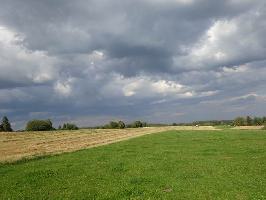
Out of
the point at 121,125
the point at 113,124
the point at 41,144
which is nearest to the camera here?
the point at 41,144

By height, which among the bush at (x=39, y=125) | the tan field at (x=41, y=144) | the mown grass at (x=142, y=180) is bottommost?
the mown grass at (x=142, y=180)

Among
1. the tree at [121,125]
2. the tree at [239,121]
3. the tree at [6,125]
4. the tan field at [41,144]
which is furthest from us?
the tree at [121,125]

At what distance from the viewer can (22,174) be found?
29.2m

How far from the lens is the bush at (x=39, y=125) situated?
156 meters

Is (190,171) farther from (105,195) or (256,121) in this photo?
(256,121)

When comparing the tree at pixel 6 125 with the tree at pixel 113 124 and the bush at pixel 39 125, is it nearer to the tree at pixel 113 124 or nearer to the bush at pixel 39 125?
the bush at pixel 39 125

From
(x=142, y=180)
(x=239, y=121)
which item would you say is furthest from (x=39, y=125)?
(x=142, y=180)

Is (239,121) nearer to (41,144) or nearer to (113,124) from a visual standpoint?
(113,124)

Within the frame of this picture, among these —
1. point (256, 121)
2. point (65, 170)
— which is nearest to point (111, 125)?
point (256, 121)

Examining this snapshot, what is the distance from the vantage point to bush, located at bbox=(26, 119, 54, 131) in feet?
511

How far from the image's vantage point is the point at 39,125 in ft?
518

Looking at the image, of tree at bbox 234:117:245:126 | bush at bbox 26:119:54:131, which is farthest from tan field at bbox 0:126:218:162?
tree at bbox 234:117:245:126

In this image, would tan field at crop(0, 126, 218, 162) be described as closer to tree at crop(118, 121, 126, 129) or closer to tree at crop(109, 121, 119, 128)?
tree at crop(109, 121, 119, 128)

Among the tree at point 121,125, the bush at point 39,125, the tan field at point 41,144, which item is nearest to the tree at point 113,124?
the tree at point 121,125
